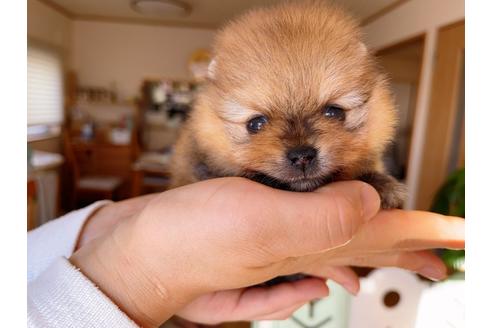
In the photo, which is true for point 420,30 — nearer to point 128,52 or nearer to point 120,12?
point 120,12

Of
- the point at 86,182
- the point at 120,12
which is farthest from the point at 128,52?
the point at 86,182

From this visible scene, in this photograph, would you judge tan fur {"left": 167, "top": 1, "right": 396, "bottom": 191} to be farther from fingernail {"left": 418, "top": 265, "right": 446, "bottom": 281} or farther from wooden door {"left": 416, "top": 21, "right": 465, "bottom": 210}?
wooden door {"left": 416, "top": 21, "right": 465, "bottom": 210}

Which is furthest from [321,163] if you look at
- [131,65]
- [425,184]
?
[131,65]

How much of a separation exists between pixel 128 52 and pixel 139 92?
59 centimetres

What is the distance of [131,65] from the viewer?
549 centimetres

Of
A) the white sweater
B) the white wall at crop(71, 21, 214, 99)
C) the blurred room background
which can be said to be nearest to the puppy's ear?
the white sweater

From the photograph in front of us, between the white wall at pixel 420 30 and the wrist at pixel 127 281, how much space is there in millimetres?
1695

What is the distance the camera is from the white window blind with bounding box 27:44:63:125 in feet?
14.1

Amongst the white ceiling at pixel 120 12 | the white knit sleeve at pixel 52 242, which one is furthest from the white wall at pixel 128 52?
the white knit sleeve at pixel 52 242

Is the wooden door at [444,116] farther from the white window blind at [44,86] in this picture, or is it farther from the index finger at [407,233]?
the white window blind at [44,86]

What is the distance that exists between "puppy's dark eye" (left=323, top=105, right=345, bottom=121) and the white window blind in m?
4.23

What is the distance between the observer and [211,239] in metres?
0.62
